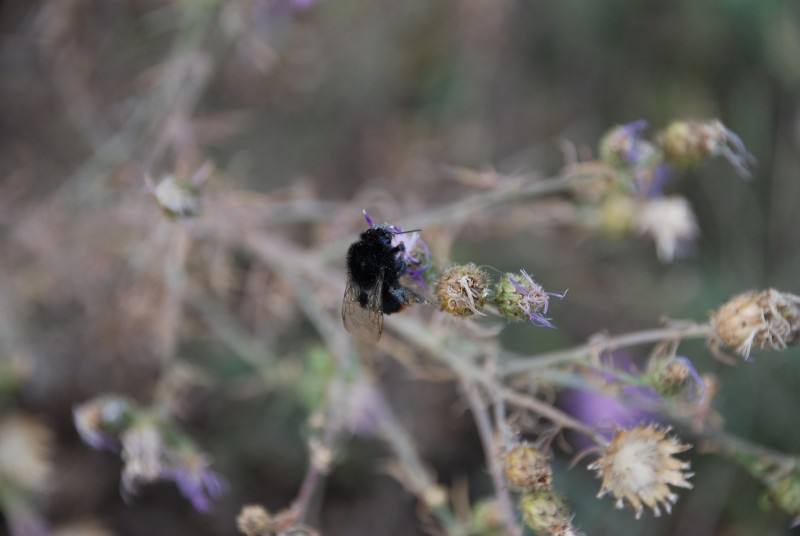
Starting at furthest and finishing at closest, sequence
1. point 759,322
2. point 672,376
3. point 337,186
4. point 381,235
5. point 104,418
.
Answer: point 337,186 → point 104,418 → point 381,235 → point 672,376 → point 759,322

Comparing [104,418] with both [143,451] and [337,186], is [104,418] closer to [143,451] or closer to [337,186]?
[143,451]

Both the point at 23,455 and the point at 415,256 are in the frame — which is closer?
the point at 415,256

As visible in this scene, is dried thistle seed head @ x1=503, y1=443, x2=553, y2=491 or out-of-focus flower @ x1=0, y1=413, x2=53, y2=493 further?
out-of-focus flower @ x1=0, y1=413, x2=53, y2=493

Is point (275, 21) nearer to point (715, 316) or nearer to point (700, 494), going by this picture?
point (715, 316)

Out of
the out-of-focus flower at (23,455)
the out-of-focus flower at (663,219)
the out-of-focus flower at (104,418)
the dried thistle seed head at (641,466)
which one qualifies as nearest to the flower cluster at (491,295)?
the dried thistle seed head at (641,466)

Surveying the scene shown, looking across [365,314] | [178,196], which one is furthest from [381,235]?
[178,196]

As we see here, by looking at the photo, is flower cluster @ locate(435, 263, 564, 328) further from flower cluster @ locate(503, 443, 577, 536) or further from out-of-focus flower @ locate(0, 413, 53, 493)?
out-of-focus flower @ locate(0, 413, 53, 493)

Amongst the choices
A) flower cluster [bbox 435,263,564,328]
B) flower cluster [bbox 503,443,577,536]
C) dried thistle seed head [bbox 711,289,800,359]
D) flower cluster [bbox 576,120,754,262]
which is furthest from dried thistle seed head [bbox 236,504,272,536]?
flower cluster [bbox 576,120,754,262]

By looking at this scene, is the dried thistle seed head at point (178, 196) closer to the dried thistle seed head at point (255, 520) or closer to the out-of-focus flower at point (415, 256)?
the out-of-focus flower at point (415, 256)
